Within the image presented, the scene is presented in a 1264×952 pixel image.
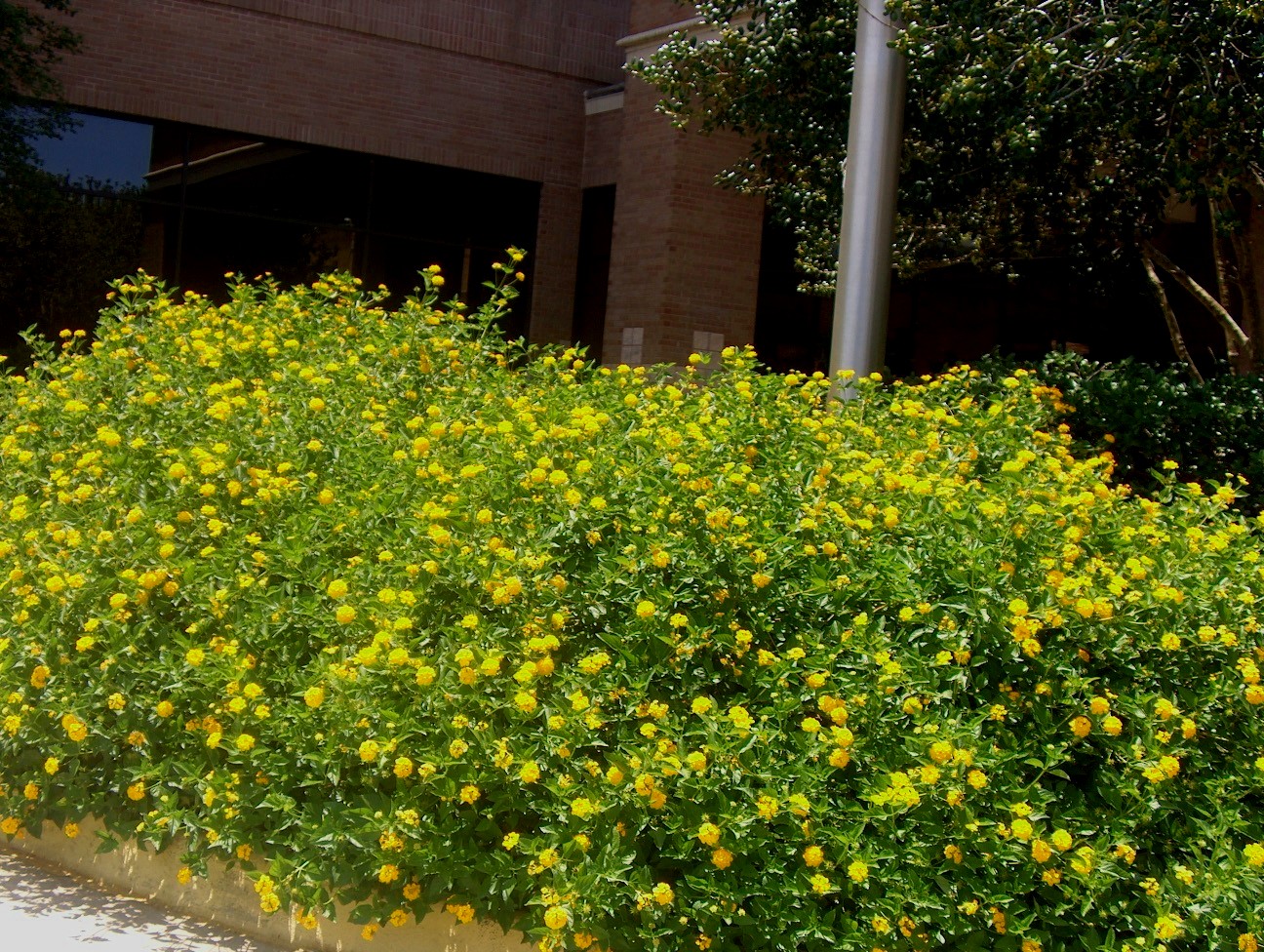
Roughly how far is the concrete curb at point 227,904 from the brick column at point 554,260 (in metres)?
14.0

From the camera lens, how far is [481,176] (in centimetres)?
1797

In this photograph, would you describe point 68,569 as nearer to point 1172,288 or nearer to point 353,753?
point 353,753

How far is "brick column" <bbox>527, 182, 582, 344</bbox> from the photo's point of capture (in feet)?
59.6

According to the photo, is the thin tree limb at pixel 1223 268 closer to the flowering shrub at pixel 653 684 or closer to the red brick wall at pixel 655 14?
the flowering shrub at pixel 653 684

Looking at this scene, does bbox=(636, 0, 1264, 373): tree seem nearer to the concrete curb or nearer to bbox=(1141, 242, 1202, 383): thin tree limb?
bbox=(1141, 242, 1202, 383): thin tree limb

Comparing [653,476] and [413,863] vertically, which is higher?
[653,476]

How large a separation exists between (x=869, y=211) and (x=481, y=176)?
11.3 meters

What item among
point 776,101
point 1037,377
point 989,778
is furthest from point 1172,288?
point 989,778

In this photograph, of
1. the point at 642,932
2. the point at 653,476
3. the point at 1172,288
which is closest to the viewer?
the point at 642,932

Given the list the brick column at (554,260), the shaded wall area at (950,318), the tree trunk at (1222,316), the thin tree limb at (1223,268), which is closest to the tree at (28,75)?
the brick column at (554,260)

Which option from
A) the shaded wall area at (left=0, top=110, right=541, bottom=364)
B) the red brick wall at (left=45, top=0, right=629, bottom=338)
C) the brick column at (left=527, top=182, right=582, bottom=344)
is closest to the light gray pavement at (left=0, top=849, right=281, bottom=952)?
the shaded wall area at (left=0, top=110, right=541, bottom=364)

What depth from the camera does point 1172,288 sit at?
49.3 feet

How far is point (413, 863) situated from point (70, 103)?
14.4 m

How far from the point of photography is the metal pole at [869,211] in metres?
7.35
